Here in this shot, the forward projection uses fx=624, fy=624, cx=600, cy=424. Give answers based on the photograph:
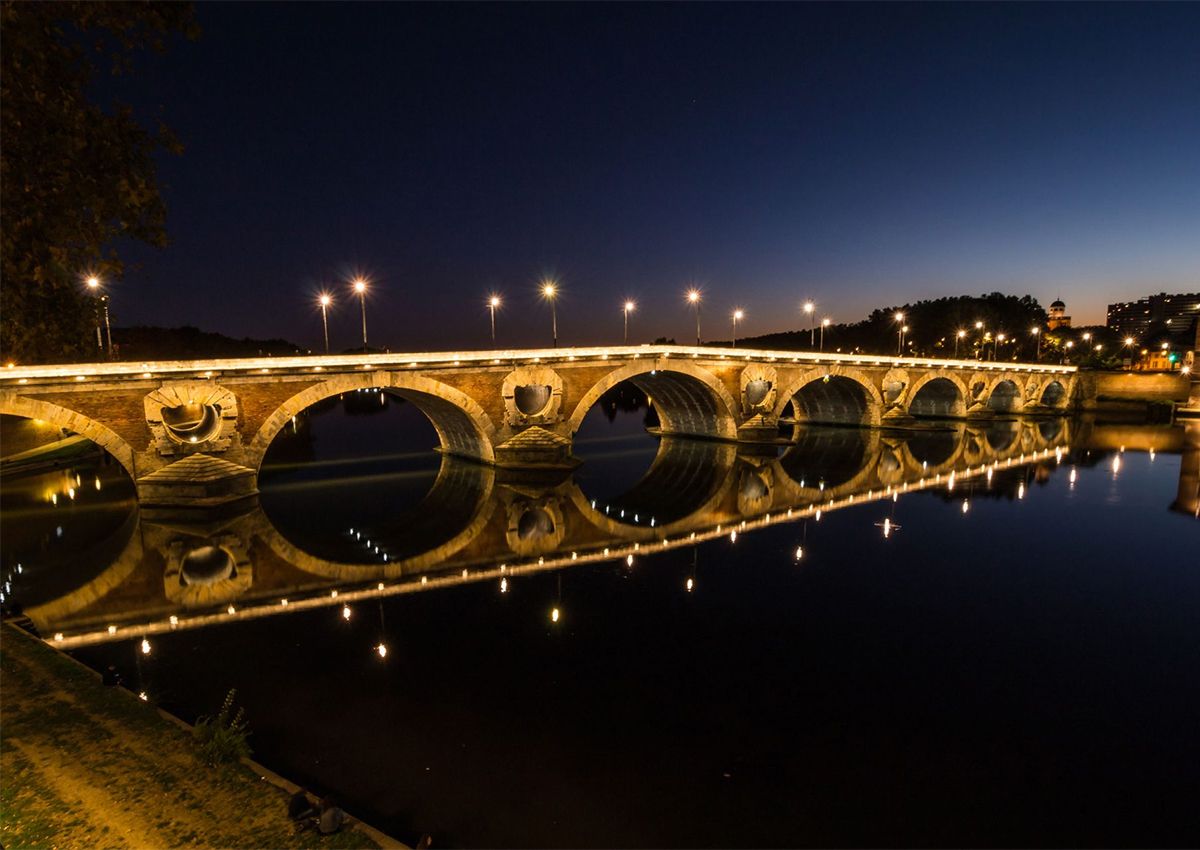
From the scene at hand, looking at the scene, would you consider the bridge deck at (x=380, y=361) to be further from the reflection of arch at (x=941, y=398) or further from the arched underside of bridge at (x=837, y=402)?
the reflection of arch at (x=941, y=398)

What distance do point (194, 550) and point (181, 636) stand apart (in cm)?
774

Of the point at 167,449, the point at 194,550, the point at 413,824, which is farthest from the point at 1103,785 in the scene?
the point at 167,449

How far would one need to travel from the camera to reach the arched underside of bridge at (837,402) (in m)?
50.6

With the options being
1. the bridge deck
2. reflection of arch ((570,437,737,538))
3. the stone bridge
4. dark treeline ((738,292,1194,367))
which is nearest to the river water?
reflection of arch ((570,437,737,538))

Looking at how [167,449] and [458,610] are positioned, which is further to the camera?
[167,449]

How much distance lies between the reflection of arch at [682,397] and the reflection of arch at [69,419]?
19.2m

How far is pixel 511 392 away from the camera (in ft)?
103

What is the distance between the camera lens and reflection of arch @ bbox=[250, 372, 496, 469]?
26.2m

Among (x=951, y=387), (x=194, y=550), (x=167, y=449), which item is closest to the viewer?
(x=194, y=550)

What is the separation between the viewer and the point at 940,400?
2392 inches

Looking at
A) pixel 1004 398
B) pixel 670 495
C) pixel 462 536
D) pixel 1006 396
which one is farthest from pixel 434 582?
pixel 1004 398

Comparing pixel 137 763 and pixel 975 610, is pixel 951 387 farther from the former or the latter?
pixel 137 763

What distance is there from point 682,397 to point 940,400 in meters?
31.5

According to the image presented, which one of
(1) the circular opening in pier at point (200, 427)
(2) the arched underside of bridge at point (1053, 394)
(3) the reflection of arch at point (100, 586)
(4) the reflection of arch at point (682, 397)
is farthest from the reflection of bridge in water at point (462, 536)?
(2) the arched underside of bridge at point (1053, 394)
